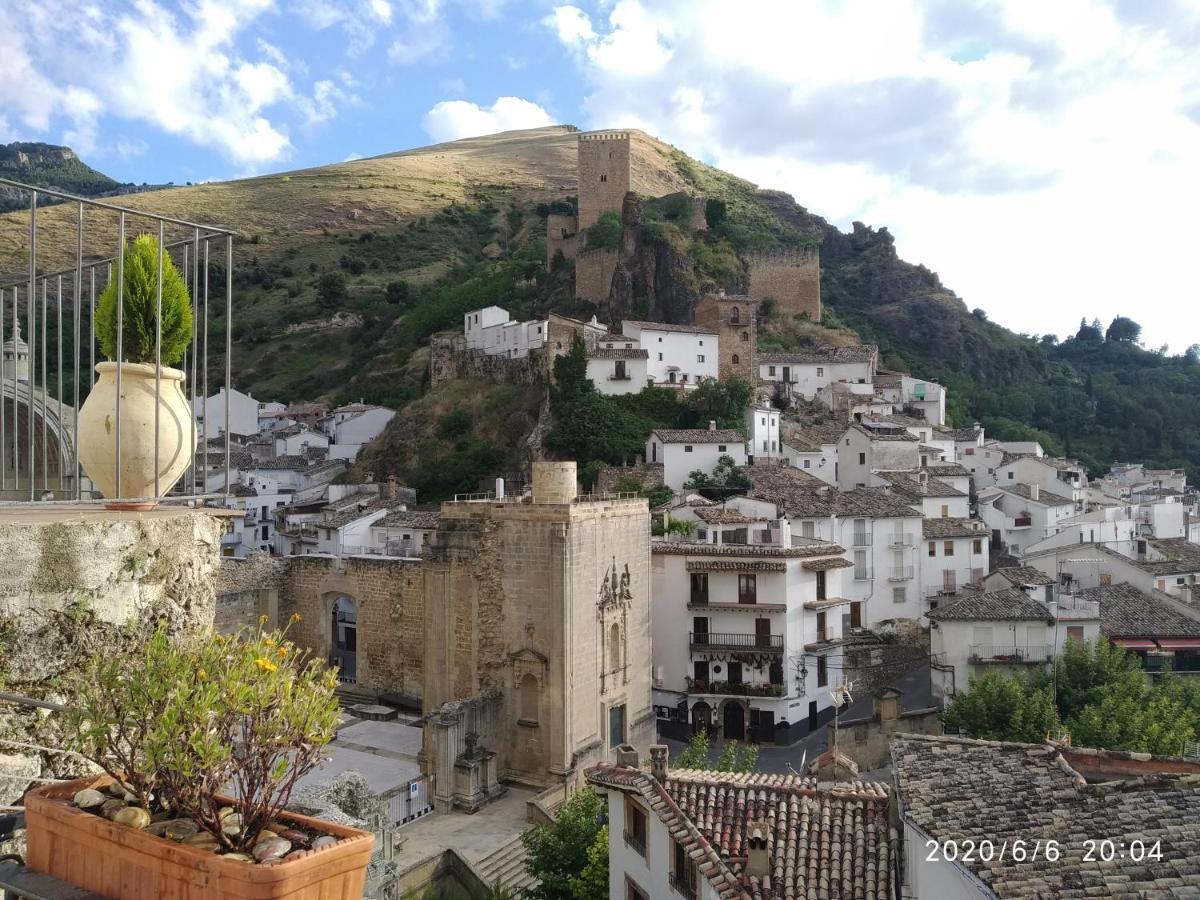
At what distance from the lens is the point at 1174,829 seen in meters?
7.18

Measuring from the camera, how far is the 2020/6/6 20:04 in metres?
6.93

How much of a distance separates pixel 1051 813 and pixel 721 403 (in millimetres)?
37338

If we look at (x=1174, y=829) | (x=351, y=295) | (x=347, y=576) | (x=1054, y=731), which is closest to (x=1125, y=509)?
(x=1054, y=731)

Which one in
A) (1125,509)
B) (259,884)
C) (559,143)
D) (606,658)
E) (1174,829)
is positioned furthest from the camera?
(559,143)

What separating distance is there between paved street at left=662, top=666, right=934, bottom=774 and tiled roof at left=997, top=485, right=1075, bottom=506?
15308mm

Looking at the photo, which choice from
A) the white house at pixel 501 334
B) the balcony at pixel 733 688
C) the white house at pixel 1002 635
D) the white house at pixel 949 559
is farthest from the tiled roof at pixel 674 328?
the white house at pixel 1002 635

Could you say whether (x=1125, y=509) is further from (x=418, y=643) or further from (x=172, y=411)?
(x=172, y=411)

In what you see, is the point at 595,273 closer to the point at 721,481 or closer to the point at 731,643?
the point at 721,481

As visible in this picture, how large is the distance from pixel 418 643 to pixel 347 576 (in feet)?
12.0

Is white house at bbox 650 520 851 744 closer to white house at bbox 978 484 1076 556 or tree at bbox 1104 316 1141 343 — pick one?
white house at bbox 978 484 1076 556

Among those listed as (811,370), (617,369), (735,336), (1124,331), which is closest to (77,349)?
(617,369)

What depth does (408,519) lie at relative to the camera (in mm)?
35000

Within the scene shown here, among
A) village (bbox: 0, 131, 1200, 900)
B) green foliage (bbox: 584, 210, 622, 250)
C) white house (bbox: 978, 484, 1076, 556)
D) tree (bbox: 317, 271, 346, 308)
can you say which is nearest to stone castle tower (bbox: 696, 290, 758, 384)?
village (bbox: 0, 131, 1200, 900)

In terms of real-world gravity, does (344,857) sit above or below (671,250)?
below
